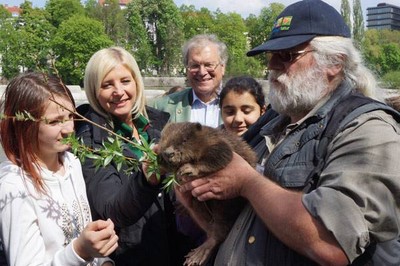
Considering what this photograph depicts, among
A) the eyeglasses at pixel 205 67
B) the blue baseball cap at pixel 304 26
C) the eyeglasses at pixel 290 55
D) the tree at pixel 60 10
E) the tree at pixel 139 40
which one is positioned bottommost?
the tree at pixel 139 40

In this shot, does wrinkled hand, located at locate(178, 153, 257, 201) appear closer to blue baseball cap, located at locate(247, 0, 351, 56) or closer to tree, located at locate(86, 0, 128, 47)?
blue baseball cap, located at locate(247, 0, 351, 56)

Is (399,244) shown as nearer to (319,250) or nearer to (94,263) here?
(319,250)

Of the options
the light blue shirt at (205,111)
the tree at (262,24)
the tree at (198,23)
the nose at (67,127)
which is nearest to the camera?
the nose at (67,127)

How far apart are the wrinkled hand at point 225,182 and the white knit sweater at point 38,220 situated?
33.9 inches

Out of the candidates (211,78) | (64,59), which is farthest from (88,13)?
(211,78)

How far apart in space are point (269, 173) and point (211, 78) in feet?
12.9

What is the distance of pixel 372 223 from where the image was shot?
108 inches

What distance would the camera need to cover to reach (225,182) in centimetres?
321

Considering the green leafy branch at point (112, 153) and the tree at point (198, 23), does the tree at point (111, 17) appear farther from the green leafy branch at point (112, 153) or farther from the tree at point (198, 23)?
the green leafy branch at point (112, 153)

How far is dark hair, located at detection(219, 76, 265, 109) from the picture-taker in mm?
5633

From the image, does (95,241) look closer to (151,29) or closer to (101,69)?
(101,69)

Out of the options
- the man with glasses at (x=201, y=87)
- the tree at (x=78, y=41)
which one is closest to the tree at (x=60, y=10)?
the tree at (x=78, y=41)

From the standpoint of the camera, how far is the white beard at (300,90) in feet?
11.1

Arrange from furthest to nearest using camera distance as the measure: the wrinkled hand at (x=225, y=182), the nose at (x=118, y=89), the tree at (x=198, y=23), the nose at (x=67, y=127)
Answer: the tree at (x=198, y=23) → the nose at (x=118, y=89) → the nose at (x=67, y=127) → the wrinkled hand at (x=225, y=182)
